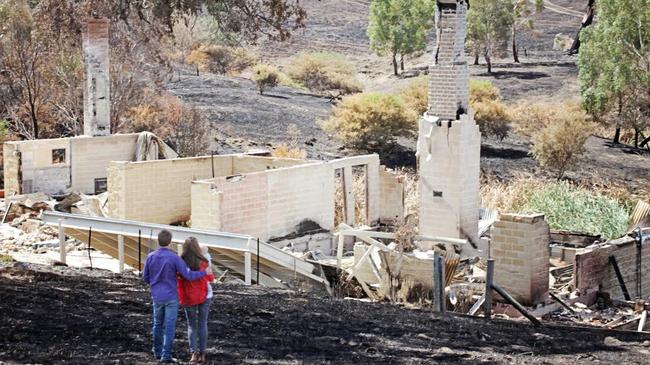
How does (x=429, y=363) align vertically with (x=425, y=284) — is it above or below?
above

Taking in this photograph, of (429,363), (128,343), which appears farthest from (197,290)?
(429,363)

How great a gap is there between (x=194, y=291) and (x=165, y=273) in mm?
320

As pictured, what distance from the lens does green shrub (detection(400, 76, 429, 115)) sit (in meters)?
52.0

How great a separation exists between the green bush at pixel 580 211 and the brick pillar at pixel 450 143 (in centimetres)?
451

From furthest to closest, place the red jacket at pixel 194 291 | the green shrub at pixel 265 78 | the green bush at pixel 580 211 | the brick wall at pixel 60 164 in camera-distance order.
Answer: the green shrub at pixel 265 78
the green bush at pixel 580 211
the brick wall at pixel 60 164
the red jacket at pixel 194 291

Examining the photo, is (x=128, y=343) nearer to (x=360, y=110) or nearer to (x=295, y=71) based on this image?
(x=360, y=110)

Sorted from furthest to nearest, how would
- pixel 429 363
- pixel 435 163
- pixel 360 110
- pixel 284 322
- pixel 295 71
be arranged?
pixel 295 71 → pixel 360 110 → pixel 435 163 → pixel 284 322 → pixel 429 363

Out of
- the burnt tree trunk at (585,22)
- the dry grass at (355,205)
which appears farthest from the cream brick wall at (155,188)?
the burnt tree trunk at (585,22)

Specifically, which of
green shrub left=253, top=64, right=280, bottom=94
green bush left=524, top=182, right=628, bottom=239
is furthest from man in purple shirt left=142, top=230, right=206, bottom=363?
green shrub left=253, top=64, right=280, bottom=94

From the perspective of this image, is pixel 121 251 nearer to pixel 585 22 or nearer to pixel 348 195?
pixel 348 195

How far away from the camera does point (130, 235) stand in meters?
20.8

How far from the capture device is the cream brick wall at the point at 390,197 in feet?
94.1

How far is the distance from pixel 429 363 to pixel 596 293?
10.3 metres

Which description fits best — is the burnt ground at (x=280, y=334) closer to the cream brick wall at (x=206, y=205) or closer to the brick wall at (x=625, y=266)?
the cream brick wall at (x=206, y=205)
